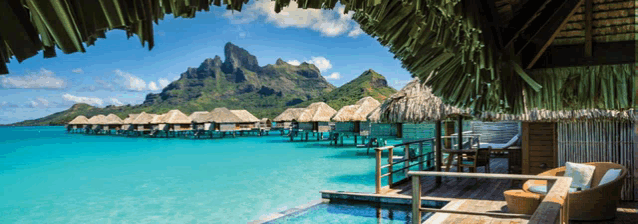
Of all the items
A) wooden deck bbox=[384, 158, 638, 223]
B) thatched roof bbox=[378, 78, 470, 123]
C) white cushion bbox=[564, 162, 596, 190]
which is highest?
thatched roof bbox=[378, 78, 470, 123]

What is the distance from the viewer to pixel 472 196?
22.5 feet

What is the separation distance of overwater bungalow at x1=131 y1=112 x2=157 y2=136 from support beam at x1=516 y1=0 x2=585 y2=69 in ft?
145

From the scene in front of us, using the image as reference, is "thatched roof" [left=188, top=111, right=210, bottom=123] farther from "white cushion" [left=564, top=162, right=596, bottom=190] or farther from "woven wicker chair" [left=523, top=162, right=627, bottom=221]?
"woven wicker chair" [left=523, top=162, right=627, bottom=221]

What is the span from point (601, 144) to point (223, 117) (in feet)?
109

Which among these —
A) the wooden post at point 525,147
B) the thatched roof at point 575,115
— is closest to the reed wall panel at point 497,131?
the wooden post at point 525,147

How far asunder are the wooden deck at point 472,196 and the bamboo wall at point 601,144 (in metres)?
0.61

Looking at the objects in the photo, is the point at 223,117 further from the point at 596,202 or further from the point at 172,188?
the point at 596,202

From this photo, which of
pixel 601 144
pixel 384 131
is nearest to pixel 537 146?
pixel 601 144

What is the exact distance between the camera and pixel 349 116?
80.2ft

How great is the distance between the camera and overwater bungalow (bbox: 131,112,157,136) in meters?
43.6

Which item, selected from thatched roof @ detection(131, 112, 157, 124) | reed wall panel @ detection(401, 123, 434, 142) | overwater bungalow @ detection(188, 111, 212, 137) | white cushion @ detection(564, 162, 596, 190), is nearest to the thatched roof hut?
reed wall panel @ detection(401, 123, 434, 142)

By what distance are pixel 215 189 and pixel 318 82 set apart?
3407 inches

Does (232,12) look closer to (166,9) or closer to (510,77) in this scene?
(166,9)

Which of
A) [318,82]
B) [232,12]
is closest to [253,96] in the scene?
[318,82]
